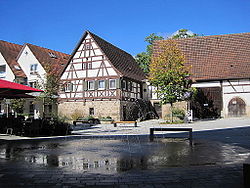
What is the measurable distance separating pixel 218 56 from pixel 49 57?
76.1 ft

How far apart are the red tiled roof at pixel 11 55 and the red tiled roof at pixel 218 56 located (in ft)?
72.1

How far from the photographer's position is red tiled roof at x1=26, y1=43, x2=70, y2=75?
35669 millimetres

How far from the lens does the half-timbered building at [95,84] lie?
28.3 m

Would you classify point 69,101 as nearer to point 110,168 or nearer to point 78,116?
point 78,116

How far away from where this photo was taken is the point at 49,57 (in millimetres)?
37812

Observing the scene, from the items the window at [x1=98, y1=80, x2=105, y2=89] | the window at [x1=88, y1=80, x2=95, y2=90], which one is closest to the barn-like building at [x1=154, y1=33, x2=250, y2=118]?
the window at [x1=98, y1=80, x2=105, y2=89]

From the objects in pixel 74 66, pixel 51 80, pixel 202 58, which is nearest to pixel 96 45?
pixel 74 66

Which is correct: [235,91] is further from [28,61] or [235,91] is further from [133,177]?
[28,61]

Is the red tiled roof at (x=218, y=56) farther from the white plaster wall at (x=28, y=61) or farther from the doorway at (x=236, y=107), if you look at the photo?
the white plaster wall at (x=28, y=61)

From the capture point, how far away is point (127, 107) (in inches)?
1164

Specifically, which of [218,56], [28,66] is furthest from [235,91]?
[28,66]

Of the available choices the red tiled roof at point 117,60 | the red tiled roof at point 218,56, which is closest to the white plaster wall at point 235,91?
the red tiled roof at point 218,56

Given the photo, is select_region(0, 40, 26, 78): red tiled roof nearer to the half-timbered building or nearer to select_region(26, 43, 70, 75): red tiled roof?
select_region(26, 43, 70, 75): red tiled roof

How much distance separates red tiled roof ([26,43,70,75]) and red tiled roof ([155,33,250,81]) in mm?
17060
